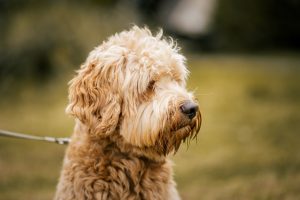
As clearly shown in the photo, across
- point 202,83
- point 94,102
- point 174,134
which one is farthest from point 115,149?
point 202,83

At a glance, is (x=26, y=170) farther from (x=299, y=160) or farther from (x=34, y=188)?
(x=299, y=160)

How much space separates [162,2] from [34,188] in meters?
12.6

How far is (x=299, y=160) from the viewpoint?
32.8 feet

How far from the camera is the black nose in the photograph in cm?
505

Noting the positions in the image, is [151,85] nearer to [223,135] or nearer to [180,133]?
[180,133]

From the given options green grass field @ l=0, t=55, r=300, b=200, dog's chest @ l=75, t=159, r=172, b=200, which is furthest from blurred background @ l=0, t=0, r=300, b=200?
dog's chest @ l=75, t=159, r=172, b=200

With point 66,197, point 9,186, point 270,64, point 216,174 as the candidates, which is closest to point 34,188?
point 9,186

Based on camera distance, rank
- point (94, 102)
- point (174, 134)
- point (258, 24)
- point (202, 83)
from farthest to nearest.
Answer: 1. point (258, 24)
2. point (202, 83)
3. point (94, 102)
4. point (174, 134)

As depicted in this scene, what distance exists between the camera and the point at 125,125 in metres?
5.27

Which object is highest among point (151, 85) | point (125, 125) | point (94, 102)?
point (151, 85)

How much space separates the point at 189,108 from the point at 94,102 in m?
0.81

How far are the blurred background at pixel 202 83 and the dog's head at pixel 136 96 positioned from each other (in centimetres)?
329

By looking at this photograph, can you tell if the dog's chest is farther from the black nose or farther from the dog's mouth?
the black nose

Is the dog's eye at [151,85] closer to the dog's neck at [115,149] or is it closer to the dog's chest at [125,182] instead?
the dog's neck at [115,149]
